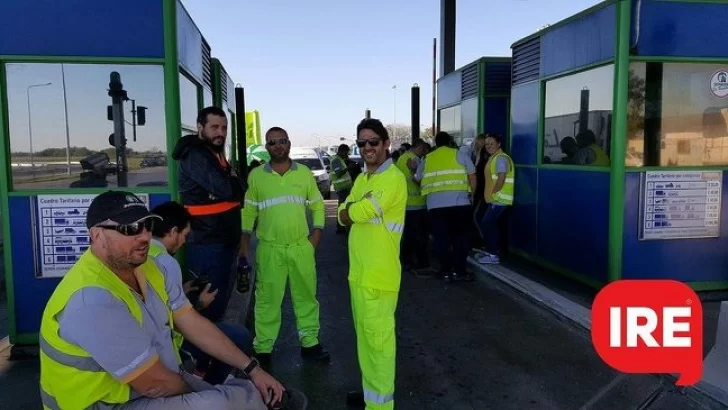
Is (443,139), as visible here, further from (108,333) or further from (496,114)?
(108,333)

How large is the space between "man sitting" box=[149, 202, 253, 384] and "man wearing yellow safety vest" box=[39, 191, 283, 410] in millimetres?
200

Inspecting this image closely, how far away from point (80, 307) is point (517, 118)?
684cm

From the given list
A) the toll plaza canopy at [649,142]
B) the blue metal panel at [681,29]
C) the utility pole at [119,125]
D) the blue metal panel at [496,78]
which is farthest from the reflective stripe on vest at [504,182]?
the utility pole at [119,125]

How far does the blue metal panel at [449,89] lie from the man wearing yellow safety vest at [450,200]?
3.68m

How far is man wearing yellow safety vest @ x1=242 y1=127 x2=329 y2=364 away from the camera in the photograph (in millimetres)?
4277

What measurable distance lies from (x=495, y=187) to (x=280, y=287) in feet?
12.1

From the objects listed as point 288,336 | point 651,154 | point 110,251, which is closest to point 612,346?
point 110,251

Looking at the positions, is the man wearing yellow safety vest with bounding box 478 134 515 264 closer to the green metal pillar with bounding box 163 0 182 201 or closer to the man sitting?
the green metal pillar with bounding box 163 0 182 201

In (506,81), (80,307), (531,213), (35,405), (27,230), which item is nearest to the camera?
(80,307)

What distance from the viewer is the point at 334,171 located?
960cm

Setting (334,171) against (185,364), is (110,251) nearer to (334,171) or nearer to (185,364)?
(185,364)

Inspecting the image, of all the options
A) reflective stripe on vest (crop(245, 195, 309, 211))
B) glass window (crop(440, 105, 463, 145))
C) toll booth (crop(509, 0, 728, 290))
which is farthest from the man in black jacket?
glass window (crop(440, 105, 463, 145))

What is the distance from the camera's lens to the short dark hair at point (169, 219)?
310 cm

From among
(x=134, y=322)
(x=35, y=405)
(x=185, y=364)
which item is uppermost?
(x=134, y=322)
